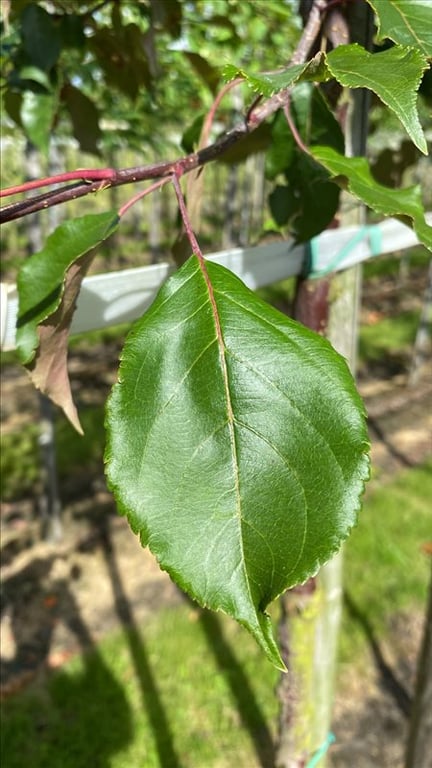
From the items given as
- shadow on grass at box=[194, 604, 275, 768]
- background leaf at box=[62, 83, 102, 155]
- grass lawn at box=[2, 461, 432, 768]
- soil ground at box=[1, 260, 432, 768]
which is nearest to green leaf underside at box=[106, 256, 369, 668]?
background leaf at box=[62, 83, 102, 155]

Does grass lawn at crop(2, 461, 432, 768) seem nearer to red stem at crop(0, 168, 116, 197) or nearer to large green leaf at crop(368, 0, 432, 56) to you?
red stem at crop(0, 168, 116, 197)

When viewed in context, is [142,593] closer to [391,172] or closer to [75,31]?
[391,172]

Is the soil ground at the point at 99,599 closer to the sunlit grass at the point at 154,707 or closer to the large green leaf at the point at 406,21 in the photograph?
the sunlit grass at the point at 154,707

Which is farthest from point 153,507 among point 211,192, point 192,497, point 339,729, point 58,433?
point 211,192

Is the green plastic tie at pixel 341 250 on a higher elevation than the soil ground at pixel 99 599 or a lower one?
higher

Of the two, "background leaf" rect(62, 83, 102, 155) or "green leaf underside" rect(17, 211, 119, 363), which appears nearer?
"green leaf underside" rect(17, 211, 119, 363)

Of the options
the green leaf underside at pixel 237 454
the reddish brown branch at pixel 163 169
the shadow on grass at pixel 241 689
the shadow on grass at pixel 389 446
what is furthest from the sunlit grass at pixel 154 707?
the reddish brown branch at pixel 163 169

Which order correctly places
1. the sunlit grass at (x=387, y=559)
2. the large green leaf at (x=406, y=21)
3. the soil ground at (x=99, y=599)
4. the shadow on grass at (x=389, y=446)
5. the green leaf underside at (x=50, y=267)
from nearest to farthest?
the large green leaf at (x=406, y=21) < the green leaf underside at (x=50, y=267) < the soil ground at (x=99, y=599) < the sunlit grass at (x=387, y=559) < the shadow on grass at (x=389, y=446)

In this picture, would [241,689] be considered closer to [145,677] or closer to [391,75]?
[145,677]
